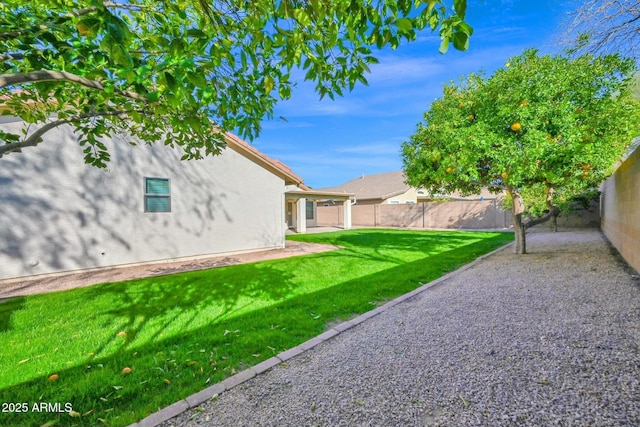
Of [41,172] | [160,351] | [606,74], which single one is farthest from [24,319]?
[606,74]

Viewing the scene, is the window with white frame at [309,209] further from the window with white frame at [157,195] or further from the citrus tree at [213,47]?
the citrus tree at [213,47]

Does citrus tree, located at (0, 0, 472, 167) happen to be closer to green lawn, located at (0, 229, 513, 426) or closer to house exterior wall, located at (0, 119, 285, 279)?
green lawn, located at (0, 229, 513, 426)

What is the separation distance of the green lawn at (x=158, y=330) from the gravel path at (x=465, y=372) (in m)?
0.49

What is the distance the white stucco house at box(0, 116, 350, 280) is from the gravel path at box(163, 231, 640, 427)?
276 inches

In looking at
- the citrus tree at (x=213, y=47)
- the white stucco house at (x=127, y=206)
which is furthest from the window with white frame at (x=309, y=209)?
the citrus tree at (x=213, y=47)

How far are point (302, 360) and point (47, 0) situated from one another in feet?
→ 12.9

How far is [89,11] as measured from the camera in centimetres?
238

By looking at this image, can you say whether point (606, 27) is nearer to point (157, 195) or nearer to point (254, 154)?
point (254, 154)

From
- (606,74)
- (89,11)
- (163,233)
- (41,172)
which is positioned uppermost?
(606,74)

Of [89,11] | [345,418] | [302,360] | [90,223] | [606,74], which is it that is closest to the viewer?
[345,418]

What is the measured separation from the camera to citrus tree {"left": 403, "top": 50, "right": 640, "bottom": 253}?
19.3ft

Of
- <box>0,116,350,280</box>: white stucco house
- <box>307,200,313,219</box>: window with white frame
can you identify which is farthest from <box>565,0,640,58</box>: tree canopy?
<box>307,200,313,219</box>: window with white frame

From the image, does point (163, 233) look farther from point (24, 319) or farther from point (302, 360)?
point (302, 360)

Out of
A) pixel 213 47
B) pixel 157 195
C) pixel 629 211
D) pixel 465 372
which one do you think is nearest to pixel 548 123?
pixel 629 211
